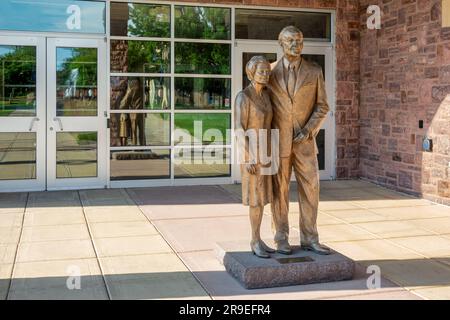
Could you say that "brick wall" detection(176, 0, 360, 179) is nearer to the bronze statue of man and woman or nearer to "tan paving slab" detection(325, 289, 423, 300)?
the bronze statue of man and woman

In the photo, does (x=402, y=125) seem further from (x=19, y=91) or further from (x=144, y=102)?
(x=19, y=91)

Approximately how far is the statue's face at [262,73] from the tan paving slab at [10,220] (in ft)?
11.6

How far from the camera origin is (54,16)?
877 cm

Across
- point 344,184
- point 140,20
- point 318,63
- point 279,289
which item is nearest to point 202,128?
point 140,20

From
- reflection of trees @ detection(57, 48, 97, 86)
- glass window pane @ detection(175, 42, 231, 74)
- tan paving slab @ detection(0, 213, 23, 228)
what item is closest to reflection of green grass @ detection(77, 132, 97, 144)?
reflection of trees @ detection(57, 48, 97, 86)

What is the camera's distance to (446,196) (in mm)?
7832

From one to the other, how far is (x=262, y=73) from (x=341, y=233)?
7.95 feet

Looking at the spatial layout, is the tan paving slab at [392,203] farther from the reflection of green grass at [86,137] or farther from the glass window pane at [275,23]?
the reflection of green grass at [86,137]

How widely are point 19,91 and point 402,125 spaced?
585 cm

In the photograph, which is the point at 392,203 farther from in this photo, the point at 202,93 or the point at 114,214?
the point at 114,214

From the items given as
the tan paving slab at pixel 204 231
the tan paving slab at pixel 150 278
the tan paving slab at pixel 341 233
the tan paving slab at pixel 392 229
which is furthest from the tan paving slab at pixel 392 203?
the tan paving slab at pixel 150 278
